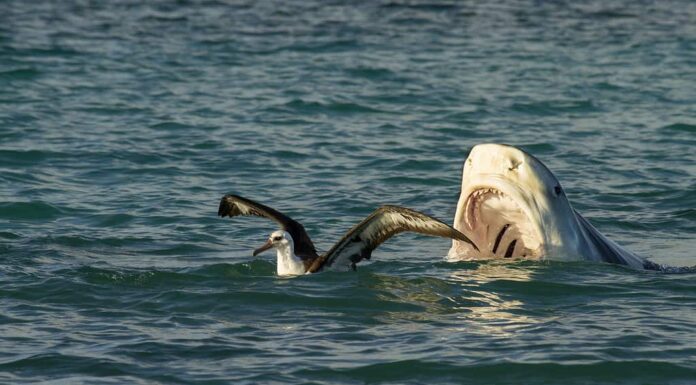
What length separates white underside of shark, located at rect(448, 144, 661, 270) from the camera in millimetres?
10016

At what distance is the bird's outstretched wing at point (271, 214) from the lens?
11.4 meters

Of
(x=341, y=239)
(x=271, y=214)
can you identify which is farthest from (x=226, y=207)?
(x=341, y=239)

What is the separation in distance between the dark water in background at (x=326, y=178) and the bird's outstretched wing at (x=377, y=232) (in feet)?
0.53

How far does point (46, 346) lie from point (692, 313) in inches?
167

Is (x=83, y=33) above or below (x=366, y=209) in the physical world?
above

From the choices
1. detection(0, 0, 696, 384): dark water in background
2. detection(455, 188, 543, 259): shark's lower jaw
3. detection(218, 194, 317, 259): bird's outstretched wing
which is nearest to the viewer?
detection(0, 0, 696, 384): dark water in background

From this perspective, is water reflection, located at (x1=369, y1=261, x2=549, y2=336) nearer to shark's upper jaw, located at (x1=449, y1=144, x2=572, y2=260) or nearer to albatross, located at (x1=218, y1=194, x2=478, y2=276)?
shark's upper jaw, located at (x1=449, y1=144, x2=572, y2=260)

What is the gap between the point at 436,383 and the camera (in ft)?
29.0

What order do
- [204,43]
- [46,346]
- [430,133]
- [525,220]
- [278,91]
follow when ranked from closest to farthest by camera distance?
[46,346]
[525,220]
[430,133]
[278,91]
[204,43]

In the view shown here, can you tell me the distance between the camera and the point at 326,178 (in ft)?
54.6

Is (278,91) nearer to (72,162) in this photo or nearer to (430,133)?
(430,133)

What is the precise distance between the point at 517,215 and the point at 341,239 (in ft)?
4.20

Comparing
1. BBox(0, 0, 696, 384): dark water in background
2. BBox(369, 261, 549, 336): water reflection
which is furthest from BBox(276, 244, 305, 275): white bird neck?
BBox(369, 261, 549, 336): water reflection

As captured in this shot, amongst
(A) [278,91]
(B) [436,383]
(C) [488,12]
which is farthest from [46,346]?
(C) [488,12]
